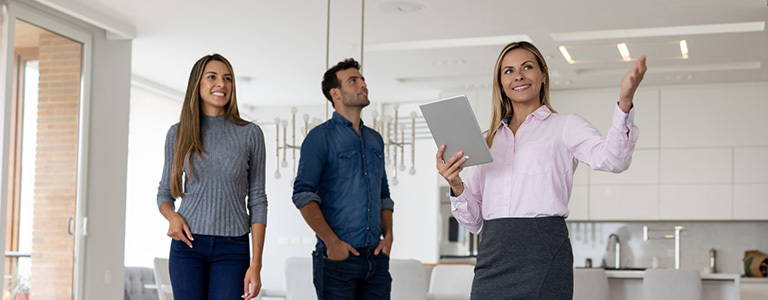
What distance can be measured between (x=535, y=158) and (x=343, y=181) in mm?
1093

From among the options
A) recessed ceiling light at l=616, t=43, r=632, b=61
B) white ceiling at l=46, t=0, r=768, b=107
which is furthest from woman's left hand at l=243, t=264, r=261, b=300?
recessed ceiling light at l=616, t=43, r=632, b=61

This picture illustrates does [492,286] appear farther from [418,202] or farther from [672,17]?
[418,202]

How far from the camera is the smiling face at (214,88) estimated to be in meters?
2.56

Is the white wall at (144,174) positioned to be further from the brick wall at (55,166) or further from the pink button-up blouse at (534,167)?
the pink button-up blouse at (534,167)

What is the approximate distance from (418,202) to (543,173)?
7253 millimetres

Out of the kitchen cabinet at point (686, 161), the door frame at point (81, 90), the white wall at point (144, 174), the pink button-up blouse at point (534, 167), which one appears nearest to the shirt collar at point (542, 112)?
the pink button-up blouse at point (534, 167)

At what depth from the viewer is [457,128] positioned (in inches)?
75.7

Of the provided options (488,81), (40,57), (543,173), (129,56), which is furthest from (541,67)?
(488,81)

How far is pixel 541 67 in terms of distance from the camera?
6.77 ft

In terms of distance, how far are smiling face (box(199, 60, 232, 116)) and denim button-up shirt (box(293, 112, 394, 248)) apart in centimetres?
42

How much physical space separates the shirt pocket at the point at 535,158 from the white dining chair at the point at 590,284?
3.17 m

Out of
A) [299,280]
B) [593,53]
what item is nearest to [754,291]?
[593,53]

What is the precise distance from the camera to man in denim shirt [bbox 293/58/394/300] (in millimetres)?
2805

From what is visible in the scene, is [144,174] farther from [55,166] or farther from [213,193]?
[213,193]
